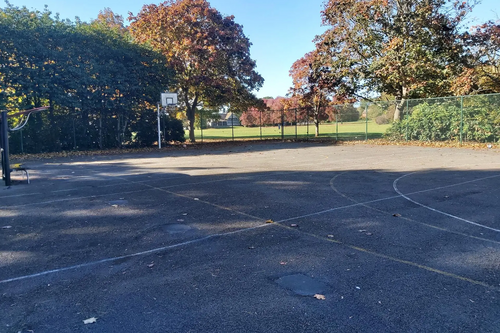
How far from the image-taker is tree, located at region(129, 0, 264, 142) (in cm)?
2606

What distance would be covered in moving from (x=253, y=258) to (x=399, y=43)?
2419 cm

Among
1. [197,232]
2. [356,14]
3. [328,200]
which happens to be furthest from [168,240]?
[356,14]

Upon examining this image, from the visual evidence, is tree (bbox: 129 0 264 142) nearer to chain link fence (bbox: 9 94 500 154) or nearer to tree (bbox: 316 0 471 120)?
chain link fence (bbox: 9 94 500 154)

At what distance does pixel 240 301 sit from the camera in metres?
3.56

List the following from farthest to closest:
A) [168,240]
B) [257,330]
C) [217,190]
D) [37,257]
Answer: [217,190] → [168,240] → [37,257] → [257,330]

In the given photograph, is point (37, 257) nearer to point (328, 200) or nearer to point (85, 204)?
point (85, 204)

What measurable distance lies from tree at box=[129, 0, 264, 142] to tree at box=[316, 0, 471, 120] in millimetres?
7499

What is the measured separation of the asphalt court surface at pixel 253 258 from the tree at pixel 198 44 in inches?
734

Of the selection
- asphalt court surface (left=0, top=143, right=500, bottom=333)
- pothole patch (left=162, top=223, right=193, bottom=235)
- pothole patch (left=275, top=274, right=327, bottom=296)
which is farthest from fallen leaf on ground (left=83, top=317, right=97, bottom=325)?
pothole patch (left=162, top=223, right=193, bottom=235)

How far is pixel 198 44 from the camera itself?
26.2 metres

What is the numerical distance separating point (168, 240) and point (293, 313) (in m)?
2.67

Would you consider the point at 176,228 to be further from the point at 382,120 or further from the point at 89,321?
the point at 382,120

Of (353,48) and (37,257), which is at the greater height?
(353,48)

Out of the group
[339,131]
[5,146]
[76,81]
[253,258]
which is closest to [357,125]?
[339,131]
